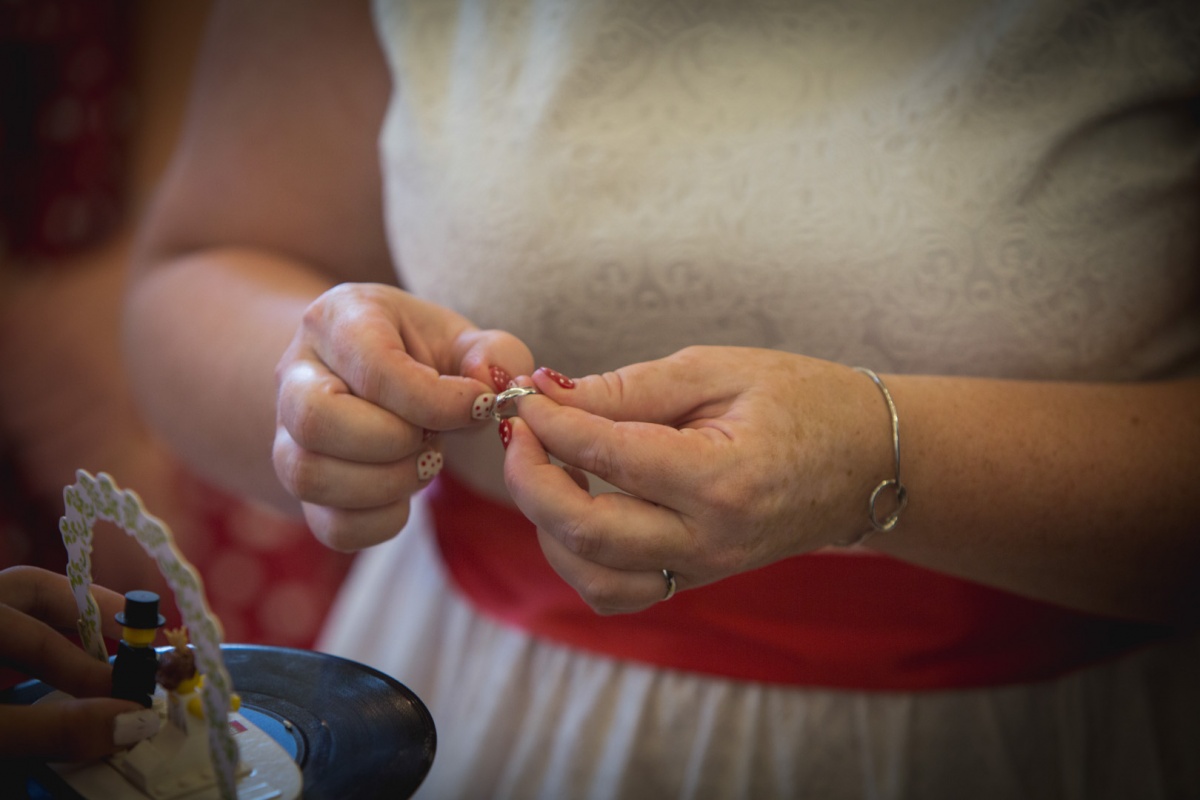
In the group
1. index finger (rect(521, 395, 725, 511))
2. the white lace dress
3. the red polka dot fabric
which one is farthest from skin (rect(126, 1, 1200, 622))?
the red polka dot fabric

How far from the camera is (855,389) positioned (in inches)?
23.5

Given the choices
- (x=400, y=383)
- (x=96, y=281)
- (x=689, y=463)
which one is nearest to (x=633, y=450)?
(x=689, y=463)

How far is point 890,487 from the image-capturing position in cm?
61

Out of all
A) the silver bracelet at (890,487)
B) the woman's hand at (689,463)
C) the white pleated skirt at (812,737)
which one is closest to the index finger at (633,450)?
the woman's hand at (689,463)

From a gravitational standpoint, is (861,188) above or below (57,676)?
above

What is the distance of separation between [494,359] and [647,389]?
11 centimetres

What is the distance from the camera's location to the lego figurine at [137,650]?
425mm

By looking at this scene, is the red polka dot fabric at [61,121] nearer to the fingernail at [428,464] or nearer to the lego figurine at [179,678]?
the fingernail at [428,464]

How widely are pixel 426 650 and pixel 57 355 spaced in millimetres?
1143

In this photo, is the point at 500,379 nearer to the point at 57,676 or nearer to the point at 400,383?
the point at 400,383

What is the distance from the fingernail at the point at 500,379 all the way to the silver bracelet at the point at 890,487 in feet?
0.81

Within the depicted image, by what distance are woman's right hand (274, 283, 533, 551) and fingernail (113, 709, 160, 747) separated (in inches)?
7.3

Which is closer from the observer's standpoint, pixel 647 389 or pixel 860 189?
pixel 647 389

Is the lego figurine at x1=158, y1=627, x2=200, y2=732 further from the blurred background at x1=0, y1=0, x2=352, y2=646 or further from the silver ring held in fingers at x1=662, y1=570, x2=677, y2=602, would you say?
the blurred background at x1=0, y1=0, x2=352, y2=646
